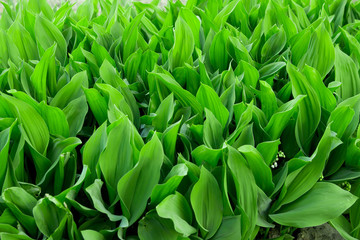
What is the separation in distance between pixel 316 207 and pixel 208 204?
1.09 ft

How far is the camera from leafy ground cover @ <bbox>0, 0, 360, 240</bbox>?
4.21 ft

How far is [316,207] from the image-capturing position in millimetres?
1380

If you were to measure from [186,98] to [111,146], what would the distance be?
0.37 meters

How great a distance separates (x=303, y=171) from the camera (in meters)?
1.45

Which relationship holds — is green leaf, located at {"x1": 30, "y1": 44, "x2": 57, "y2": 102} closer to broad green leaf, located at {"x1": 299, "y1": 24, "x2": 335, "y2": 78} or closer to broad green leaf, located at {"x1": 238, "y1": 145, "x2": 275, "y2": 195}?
broad green leaf, located at {"x1": 238, "y1": 145, "x2": 275, "y2": 195}

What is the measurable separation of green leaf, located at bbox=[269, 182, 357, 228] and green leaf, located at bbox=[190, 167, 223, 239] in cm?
18

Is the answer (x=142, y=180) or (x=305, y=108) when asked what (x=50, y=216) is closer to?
(x=142, y=180)

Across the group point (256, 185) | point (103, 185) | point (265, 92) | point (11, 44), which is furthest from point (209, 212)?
point (11, 44)

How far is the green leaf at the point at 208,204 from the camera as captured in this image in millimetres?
1290

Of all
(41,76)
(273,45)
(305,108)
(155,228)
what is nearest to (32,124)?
(41,76)

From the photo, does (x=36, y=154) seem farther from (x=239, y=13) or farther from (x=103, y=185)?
(x=239, y=13)

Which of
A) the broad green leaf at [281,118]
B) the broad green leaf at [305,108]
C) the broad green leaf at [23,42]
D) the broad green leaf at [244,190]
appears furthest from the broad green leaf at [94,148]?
the broad green leaf at [23,42]

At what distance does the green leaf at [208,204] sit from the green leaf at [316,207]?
18 cm

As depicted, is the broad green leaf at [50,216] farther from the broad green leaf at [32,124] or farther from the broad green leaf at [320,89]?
the broad green leaf at [320,89]
